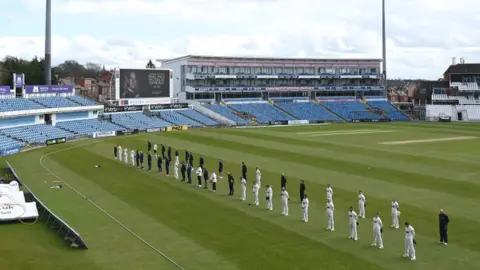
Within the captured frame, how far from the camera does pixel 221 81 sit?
305 feet

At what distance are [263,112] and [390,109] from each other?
27030 mm

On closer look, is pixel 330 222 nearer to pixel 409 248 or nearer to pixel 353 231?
pixel 353 231

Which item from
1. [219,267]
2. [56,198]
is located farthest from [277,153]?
[219,267]

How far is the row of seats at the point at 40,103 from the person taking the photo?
5362cm

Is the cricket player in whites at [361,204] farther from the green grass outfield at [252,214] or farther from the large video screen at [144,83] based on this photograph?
the large video screen at [144,83]

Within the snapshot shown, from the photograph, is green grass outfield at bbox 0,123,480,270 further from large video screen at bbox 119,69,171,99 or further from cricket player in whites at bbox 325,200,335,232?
large video screen at bbox 119,69,171,99

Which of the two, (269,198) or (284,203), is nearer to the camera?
(284,203)

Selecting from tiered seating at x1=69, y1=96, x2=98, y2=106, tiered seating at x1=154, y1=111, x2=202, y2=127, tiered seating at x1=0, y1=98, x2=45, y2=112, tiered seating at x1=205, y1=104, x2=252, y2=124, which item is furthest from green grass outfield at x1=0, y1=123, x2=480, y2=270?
tiered seating at x1=205, y1=104, x2=252, y2=124

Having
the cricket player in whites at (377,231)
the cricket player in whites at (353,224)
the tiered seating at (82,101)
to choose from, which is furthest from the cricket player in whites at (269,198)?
the tiered seating at (82,101)

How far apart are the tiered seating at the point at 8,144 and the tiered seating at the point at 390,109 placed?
66756 mm

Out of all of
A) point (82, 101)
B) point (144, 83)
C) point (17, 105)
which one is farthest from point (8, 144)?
point (144, 83)

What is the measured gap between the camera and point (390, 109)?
97.5m

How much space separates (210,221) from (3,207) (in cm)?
873

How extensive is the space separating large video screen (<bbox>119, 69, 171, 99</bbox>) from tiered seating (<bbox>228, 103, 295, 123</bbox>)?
609 inches
